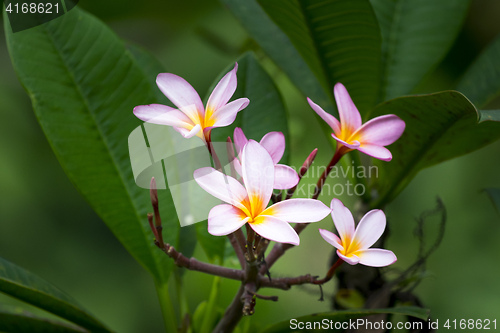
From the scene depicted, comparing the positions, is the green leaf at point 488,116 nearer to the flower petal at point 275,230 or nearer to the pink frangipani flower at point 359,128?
the pink frangipani flower at point 359,128

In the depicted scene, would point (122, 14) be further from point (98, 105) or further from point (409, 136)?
point (409, 136)

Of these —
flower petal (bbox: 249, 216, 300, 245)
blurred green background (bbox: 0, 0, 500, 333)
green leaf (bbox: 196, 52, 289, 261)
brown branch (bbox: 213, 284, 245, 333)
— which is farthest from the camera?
blurred green background (bbox: 0, 0, 500, 333)

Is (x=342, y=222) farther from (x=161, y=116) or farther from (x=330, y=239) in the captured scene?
(x=161, y=116)

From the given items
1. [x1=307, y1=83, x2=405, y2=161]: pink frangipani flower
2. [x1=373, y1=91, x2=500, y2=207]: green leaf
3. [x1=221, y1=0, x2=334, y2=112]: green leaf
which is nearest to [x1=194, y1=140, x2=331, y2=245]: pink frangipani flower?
[x1=307, y1=83, x2=405, y2=161]: pink frangipani flower

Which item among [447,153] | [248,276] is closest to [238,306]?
[248,276]

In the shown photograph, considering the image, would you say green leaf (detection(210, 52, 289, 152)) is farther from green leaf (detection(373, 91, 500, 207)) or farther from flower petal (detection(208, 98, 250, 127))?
flower petal (detection(208, 98, 250, 127))

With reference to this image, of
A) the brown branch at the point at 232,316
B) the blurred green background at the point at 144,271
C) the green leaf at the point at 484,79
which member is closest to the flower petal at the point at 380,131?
the brown branch at the point at 232,316

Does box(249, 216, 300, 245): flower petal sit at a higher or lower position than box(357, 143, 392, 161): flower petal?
lower
